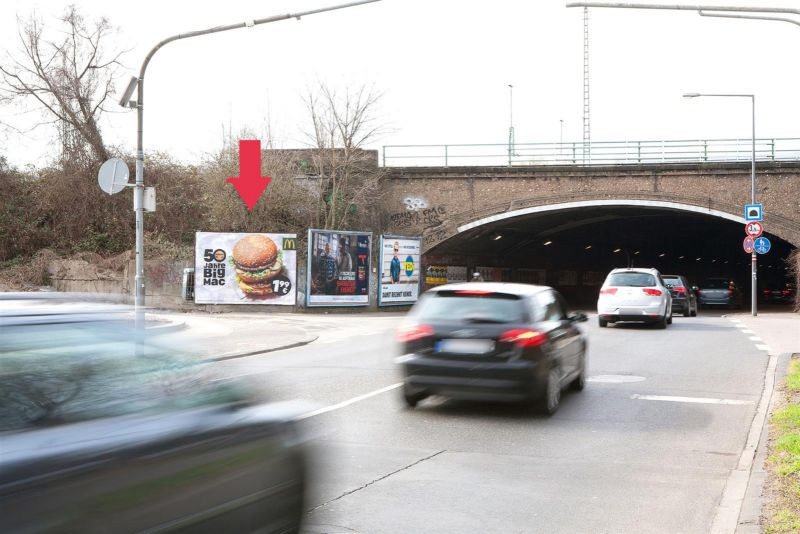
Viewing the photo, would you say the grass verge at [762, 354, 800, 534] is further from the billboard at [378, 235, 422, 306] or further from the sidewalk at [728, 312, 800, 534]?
the billboard at [378, 235, 422, 306]

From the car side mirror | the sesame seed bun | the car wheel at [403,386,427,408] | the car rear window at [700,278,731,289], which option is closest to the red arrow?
the sesame seed bun

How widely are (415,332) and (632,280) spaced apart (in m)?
13.8

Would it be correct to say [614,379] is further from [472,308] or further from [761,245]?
[761,245]

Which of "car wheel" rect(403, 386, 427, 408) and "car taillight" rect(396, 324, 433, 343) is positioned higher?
"car taillight" rect(396, 324, 433, 343)

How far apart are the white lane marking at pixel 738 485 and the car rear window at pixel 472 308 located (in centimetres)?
261

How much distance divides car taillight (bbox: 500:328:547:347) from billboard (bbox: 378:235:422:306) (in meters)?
22.2

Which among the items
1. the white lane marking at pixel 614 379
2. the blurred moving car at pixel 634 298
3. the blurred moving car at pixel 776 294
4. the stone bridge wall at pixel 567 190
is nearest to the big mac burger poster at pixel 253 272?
the stone bridge wall at pixel 567 190

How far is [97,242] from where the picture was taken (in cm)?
3569

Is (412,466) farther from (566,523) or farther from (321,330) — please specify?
(321,330)

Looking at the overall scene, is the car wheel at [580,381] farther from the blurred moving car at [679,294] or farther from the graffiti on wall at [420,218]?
the graffiti on wall at [420,218]

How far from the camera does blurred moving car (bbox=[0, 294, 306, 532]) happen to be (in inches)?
116

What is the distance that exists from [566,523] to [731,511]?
3.91 feet

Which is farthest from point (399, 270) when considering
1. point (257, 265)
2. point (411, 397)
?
point (411, 397)

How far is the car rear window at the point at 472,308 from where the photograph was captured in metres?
8.70
